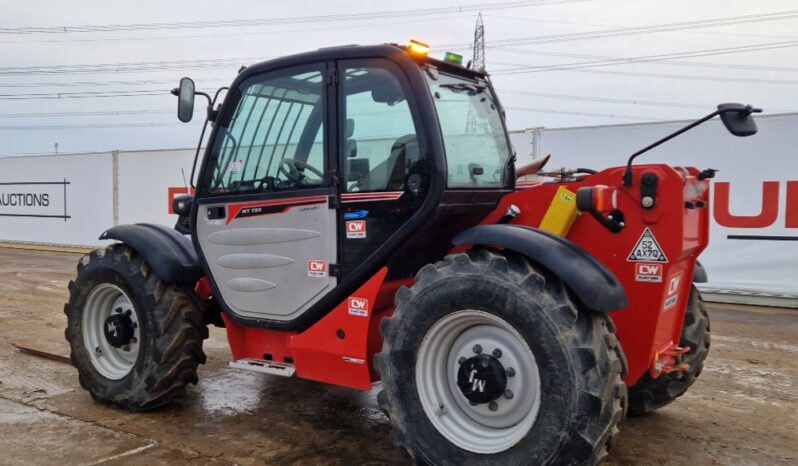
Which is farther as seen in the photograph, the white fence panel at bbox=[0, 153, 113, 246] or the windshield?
the white fence panel at bbox=[0, 153, 113, 246]

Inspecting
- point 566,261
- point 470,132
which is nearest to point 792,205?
point 470,132

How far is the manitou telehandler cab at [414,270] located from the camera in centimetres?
297

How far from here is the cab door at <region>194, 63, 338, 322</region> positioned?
3791 millimetres

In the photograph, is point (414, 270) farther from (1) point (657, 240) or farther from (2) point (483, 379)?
(1) point (657, 240)

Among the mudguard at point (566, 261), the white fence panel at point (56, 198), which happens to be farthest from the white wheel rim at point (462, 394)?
the white fence panel at point (56, 198)

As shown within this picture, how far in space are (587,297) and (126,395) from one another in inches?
128

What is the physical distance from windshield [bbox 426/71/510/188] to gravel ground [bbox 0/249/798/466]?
1693mm

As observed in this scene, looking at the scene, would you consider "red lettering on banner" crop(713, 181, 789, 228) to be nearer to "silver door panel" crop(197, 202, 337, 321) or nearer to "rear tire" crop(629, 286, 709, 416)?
"rear tire" crop(629, 286, 709, 416)

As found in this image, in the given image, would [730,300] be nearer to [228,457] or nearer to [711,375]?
[711,375]

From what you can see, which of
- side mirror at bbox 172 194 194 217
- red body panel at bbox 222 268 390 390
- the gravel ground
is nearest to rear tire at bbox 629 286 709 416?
the gravel ground

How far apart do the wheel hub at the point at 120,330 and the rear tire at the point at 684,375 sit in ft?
11.4

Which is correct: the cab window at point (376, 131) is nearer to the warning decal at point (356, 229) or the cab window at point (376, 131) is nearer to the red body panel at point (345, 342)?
the warning decal at point (356, 229)

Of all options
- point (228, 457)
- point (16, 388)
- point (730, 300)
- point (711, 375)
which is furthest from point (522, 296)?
point (730, 300)

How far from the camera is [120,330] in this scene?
4.58m
